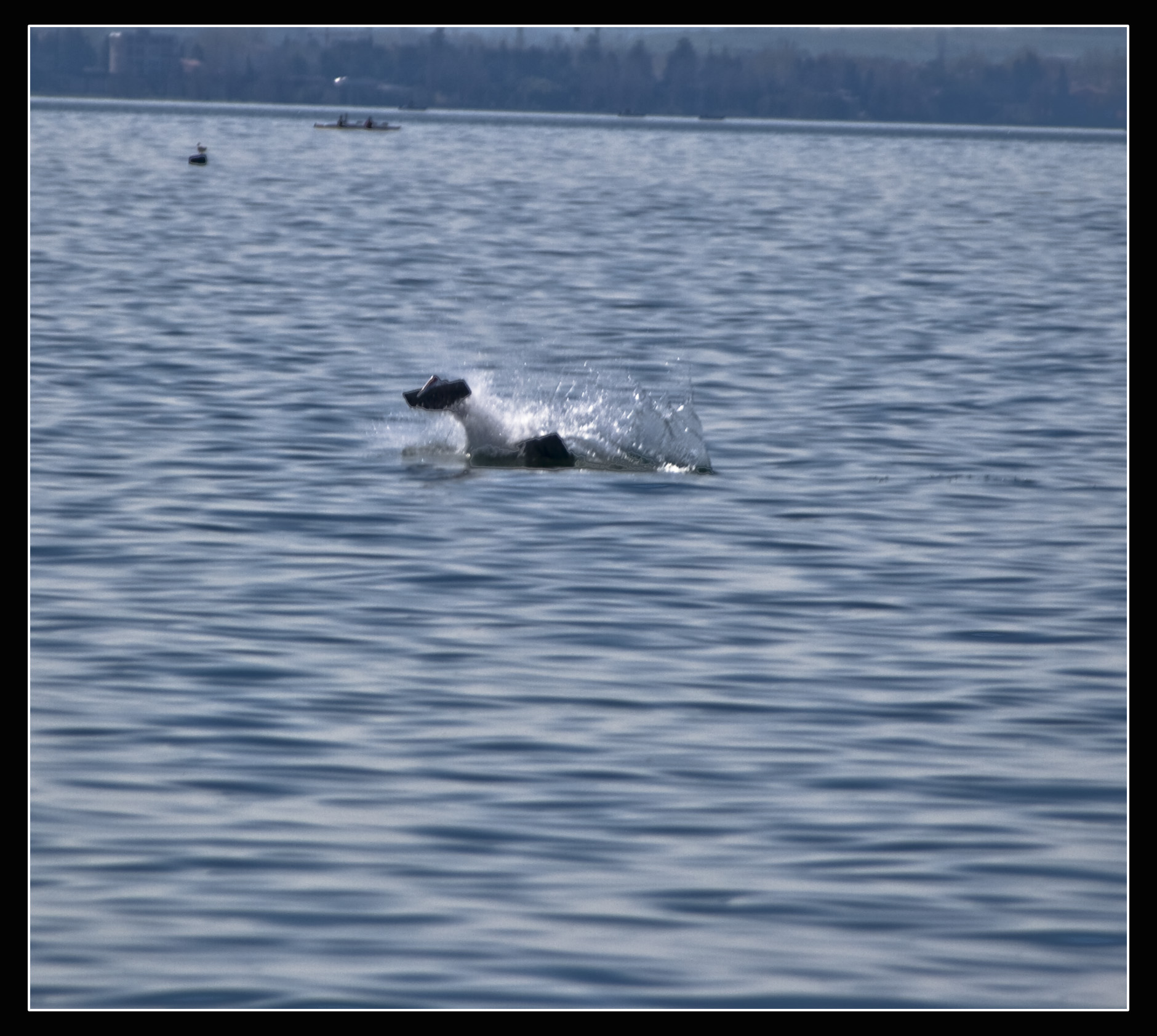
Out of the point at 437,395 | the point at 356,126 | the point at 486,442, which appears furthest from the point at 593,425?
the point at 356,126

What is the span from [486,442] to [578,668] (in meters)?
7.47

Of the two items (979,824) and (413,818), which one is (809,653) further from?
(413,818)

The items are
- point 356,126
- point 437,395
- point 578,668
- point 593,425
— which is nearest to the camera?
point 578,668

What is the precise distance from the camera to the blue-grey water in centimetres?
779

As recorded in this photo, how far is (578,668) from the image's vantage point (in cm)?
1141

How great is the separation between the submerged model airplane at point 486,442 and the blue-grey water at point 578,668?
0.32 m

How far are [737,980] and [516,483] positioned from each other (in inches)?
392

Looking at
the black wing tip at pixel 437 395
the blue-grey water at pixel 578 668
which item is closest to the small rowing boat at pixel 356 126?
the blue-grey water at pixel 578 668

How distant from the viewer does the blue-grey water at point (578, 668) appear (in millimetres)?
7793

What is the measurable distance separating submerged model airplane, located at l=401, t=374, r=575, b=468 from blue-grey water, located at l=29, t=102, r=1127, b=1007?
32 centimetres

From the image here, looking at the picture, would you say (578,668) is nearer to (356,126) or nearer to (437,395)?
(437,395)

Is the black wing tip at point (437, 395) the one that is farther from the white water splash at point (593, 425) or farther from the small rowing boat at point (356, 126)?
the small rowing boat at point (356, 126)

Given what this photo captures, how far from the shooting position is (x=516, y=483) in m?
17.1
